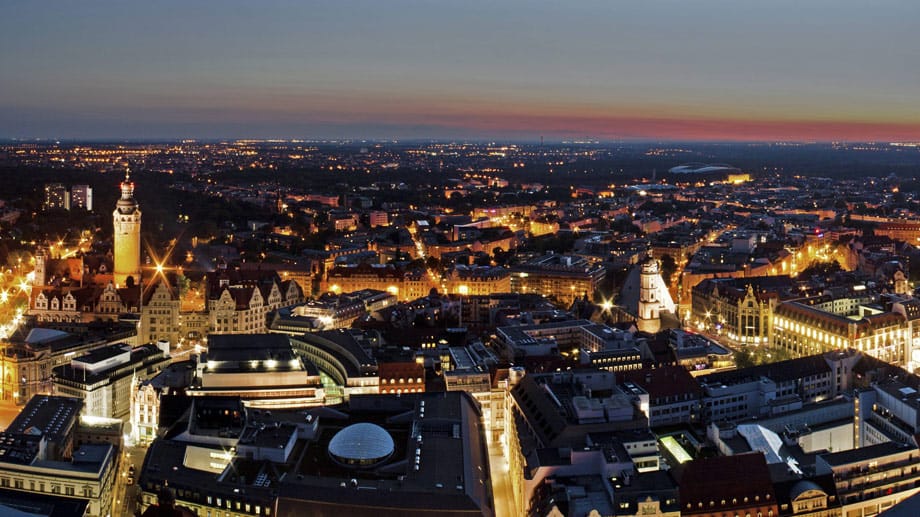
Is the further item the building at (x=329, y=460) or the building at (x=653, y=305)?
the building at (x=653, y=305)

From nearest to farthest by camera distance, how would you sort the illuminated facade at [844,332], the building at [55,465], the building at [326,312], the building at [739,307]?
the building at [55,465] → the illuminated facade at [844,332] → the building at [326,312] → the building at [739,307]

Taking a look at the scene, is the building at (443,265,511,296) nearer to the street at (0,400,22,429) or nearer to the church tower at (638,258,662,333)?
the church tower at (638,258,662,333)

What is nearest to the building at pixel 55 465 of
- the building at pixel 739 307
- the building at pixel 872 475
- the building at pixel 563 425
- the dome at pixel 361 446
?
the dome at pixel 361 446

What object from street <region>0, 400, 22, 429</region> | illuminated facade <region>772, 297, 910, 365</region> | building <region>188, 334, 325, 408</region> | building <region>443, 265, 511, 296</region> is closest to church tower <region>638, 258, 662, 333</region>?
illuminated facade <region>772, 297, 910, 365</region>

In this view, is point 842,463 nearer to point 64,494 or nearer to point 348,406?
point 348,406

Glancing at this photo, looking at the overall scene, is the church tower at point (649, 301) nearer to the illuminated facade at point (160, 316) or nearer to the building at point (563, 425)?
the building at point (563, 425)

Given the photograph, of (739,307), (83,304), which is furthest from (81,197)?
(739,307)

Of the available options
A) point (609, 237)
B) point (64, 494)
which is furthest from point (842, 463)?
point (609, 237)
